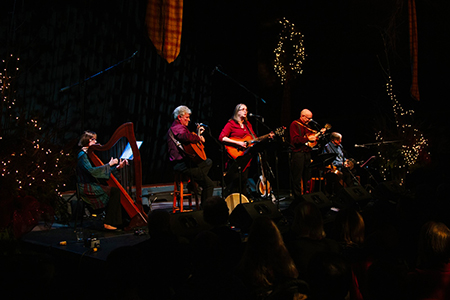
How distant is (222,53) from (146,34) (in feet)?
24.9

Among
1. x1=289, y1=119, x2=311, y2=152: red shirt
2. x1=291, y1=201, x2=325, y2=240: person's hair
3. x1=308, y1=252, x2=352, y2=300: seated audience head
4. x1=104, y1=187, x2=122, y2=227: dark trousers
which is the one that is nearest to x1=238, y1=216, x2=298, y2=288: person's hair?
x1=308, y1=252, x2=352, y2=300: seated audience head

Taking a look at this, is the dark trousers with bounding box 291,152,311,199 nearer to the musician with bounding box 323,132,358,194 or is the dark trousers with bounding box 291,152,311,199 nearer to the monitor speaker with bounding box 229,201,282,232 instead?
the musician with bounding box 323,132,358,194

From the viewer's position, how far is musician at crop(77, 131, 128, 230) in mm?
4547

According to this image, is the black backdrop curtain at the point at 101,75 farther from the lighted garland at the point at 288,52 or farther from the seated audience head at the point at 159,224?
the seated audience head at the point at 159,224

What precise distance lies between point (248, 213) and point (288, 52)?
21.9 ft

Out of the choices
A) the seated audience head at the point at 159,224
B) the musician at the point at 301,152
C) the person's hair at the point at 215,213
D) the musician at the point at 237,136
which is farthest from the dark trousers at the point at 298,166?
the seated audience head at the point at 159,224

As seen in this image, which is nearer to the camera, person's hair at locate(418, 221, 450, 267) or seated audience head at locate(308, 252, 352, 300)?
seated audience head at locate(308, 252, 352, 300)

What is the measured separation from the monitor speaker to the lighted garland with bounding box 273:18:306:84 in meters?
5.94

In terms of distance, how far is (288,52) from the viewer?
9.80 m

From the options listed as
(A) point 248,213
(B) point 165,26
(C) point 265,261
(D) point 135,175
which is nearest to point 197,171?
(D) point 135,175

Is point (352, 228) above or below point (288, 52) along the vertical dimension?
below

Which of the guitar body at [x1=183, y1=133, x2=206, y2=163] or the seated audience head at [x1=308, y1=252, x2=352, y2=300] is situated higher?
the guitar body at [x1=183, y1=133, x2=206, y2=163]

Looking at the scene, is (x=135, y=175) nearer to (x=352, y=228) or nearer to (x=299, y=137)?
(x=352, y=228)

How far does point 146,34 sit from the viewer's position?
8.82 feet
